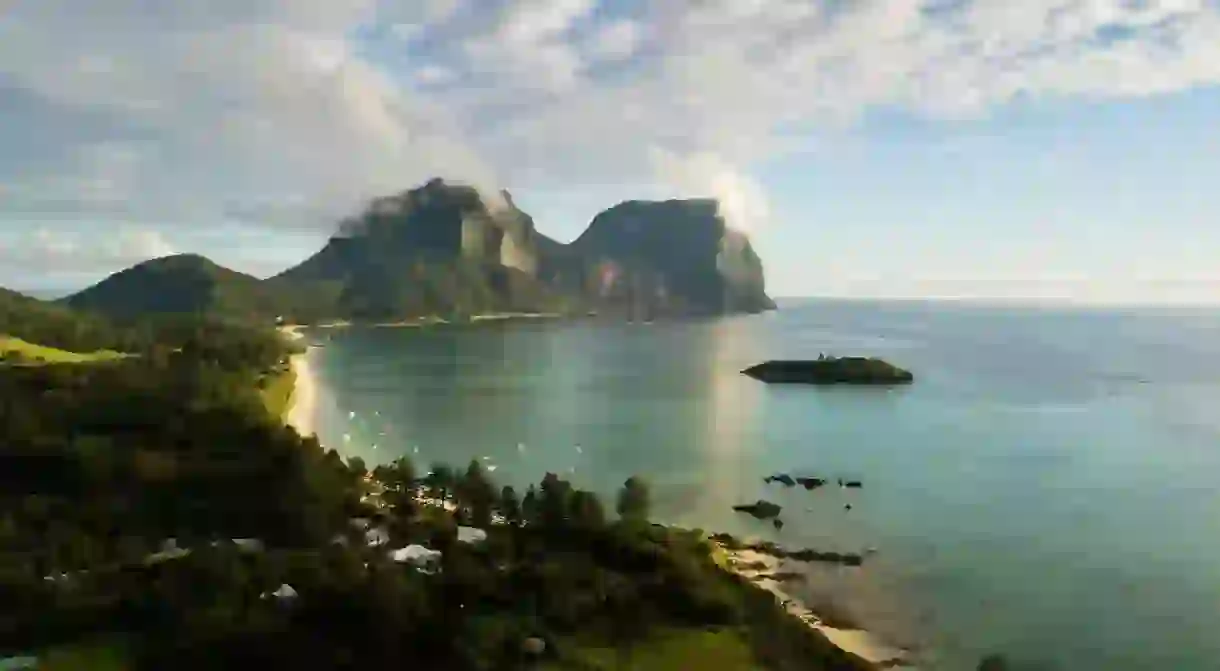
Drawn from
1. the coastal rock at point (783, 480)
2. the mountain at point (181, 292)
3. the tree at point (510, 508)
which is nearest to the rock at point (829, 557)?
the tree at point (510, 508)

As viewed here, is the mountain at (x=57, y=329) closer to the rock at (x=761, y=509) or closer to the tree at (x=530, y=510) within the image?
the tree at (x=530, y=510)

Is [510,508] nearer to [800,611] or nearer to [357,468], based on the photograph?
[357,468]

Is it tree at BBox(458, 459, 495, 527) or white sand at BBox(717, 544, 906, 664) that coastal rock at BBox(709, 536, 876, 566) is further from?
tree at BBox(458, 459, 495, 527)

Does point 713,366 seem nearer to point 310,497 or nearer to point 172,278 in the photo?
point 310,497

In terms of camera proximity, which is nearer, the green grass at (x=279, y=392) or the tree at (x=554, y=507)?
the tree at (x=554, y=507)

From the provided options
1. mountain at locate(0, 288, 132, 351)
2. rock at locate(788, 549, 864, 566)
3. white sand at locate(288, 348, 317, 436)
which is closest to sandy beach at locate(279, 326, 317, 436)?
white sand at locate(288, 348, 317, 436)
